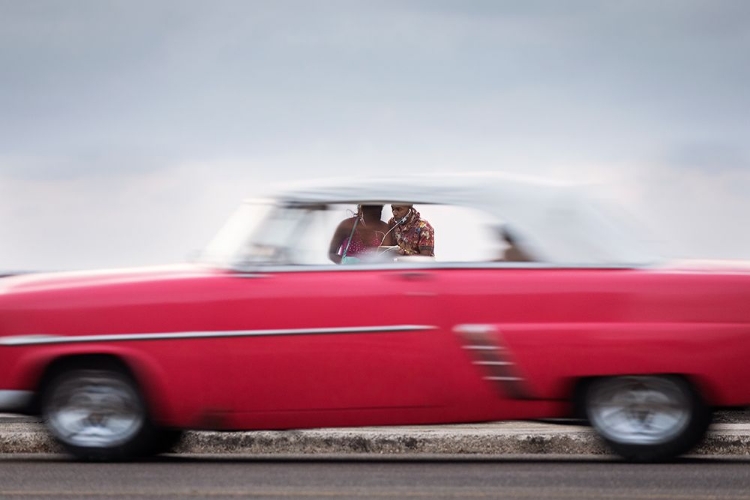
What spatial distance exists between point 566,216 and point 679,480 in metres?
1.74

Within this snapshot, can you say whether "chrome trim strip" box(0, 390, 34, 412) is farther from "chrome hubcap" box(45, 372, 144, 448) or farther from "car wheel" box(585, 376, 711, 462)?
"car wheel" box(585, 376, 711, 462)

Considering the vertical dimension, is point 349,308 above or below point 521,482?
above

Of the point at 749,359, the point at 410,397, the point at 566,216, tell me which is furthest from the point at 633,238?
the point at 410,397

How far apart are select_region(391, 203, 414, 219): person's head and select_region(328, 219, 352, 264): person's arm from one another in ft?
0.88

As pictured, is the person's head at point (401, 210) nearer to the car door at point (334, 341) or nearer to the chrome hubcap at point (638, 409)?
the car door at point (334, 341)

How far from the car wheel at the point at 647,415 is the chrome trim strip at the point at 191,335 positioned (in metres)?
1.01

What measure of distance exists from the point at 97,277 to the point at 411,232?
1.81 metres

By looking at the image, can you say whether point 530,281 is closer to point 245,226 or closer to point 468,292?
point 468,292

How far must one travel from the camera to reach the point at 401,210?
877 centimetres

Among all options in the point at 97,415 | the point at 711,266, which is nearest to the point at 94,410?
the point at 97,415

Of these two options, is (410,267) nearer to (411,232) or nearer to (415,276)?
(415,276)

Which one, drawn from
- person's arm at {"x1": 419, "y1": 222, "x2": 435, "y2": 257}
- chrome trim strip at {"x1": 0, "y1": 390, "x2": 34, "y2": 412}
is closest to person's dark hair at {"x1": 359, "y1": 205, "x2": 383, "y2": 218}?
person's arm at {"x1": 419, "y1": 222, "x2": 435, "y2": 257}

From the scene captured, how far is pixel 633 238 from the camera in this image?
8.54 m

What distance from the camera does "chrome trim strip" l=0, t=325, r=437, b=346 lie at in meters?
8.38
